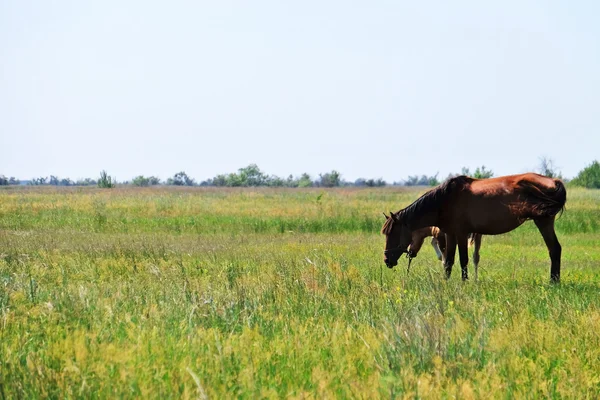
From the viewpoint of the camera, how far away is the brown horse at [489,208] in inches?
480

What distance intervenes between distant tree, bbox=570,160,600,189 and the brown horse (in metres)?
68.4

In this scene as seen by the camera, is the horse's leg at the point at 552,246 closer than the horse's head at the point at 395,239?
Yes

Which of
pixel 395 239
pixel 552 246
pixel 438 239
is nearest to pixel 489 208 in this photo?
pixel 552 246

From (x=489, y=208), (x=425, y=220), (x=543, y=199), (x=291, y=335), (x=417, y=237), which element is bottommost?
(x=291, y=335)

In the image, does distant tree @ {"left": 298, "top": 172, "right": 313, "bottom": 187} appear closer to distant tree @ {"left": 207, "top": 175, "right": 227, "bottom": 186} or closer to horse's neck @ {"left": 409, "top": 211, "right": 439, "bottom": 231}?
distant tree @ {"left": 207, "top": 175, "right": 227, "bottom": 186}

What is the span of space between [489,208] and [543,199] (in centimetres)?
86

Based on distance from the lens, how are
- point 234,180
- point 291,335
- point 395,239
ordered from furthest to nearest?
point 234,180, point 395,239, point 291,335

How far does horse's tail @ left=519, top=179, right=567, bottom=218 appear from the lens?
1209 centimetres

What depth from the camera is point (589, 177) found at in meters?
77.8

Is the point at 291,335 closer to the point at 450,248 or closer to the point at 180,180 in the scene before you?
the point at 450,248

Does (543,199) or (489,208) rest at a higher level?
(543,199)

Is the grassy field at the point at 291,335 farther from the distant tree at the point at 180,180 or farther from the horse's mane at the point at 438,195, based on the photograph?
the distant tree at the point at 180,180

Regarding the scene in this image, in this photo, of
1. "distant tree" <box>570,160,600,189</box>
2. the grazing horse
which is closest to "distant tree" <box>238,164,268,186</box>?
"distant tree" <box>570,160,600,189</box>

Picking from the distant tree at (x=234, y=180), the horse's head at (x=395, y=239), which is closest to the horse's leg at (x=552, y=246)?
the horse's head at (x=395, y=239)
